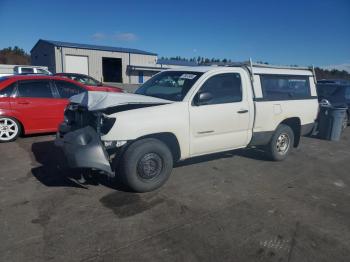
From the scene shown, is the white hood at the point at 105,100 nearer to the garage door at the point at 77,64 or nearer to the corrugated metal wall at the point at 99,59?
the corrugated metal wall at the point at 99,59

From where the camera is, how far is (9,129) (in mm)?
7074

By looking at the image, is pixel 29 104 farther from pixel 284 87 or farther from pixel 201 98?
pixel 284 87

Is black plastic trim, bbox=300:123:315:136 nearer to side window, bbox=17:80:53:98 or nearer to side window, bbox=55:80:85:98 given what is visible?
side window, bbox=55:80:85:98

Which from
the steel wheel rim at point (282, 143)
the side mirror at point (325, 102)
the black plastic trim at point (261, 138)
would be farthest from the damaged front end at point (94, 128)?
the side mirror at point (325, 102)

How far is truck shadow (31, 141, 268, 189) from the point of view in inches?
184

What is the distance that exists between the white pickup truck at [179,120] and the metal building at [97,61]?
32.6 metres

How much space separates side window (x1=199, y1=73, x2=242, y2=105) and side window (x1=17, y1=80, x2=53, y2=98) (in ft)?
14.7

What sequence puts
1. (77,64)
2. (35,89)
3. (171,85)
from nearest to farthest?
(171,85), (35,89), (77,64)

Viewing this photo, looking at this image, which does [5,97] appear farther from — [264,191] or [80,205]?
[264,191]

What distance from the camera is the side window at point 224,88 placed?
5.06 m

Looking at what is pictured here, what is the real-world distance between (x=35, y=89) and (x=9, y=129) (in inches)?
44.8

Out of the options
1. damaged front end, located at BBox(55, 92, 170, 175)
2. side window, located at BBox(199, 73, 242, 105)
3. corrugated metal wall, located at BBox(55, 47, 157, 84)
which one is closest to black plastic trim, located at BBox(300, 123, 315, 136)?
side window, located at BBox(199, 73, 242, 105)

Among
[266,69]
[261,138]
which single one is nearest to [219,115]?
[261,138]

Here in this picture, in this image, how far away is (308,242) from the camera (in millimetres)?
3342
